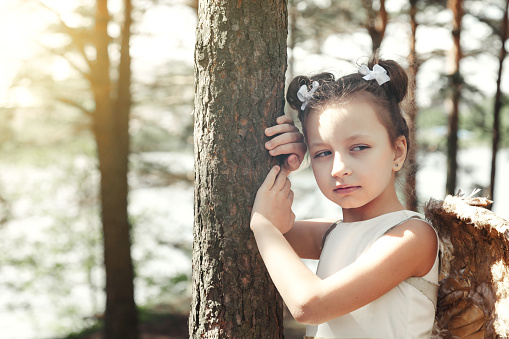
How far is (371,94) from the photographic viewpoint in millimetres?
1896

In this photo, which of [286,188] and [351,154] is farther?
[286,188]

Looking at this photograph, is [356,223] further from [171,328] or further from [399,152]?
[171,328]

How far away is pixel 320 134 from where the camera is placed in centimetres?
184

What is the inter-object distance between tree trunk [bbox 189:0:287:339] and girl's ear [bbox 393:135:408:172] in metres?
0.54

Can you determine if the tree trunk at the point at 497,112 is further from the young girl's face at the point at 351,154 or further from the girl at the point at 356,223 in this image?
the young girl's face at the point at 351,154

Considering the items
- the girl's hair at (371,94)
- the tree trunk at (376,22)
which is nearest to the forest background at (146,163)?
the tree trunk at (376,22)

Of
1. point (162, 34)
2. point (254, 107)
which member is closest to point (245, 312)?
point (254, 107)

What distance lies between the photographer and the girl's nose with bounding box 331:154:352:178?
1750 millimetres

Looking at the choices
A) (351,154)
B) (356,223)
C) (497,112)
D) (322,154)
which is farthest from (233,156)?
(497,112)

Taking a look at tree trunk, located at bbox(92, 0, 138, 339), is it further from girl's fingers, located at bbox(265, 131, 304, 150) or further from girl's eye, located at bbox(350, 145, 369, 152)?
girl's eye, located at bbox(350, 145, 369, 152)

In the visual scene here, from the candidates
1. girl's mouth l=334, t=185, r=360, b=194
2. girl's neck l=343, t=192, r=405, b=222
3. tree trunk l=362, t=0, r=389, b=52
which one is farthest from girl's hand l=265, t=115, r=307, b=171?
tree trunk l=362, t=0, r=389, b=52

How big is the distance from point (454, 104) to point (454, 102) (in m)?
0.05

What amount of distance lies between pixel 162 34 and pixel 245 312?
748cm

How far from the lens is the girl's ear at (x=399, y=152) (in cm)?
193
